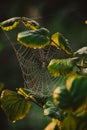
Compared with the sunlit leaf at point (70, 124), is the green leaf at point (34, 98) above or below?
below

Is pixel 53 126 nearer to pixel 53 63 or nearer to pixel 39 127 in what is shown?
pixel 53 63

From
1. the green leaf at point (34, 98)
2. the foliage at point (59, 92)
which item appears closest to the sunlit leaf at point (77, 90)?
the foliage at point (59, 92)

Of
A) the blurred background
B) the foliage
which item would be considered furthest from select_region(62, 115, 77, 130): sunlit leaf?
the blurred background

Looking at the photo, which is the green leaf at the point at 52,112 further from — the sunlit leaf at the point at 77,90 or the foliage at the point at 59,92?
the sunlit leaf at the point at 77,90

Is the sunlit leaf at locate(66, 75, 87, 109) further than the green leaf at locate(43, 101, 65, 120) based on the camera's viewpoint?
No

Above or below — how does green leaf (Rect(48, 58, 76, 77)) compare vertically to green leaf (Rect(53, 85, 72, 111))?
below

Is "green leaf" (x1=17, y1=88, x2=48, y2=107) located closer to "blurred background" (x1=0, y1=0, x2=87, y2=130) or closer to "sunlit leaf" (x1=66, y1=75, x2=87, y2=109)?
"sunlit leaf" (x1=66, y1=75, x2=87, y2=109)
